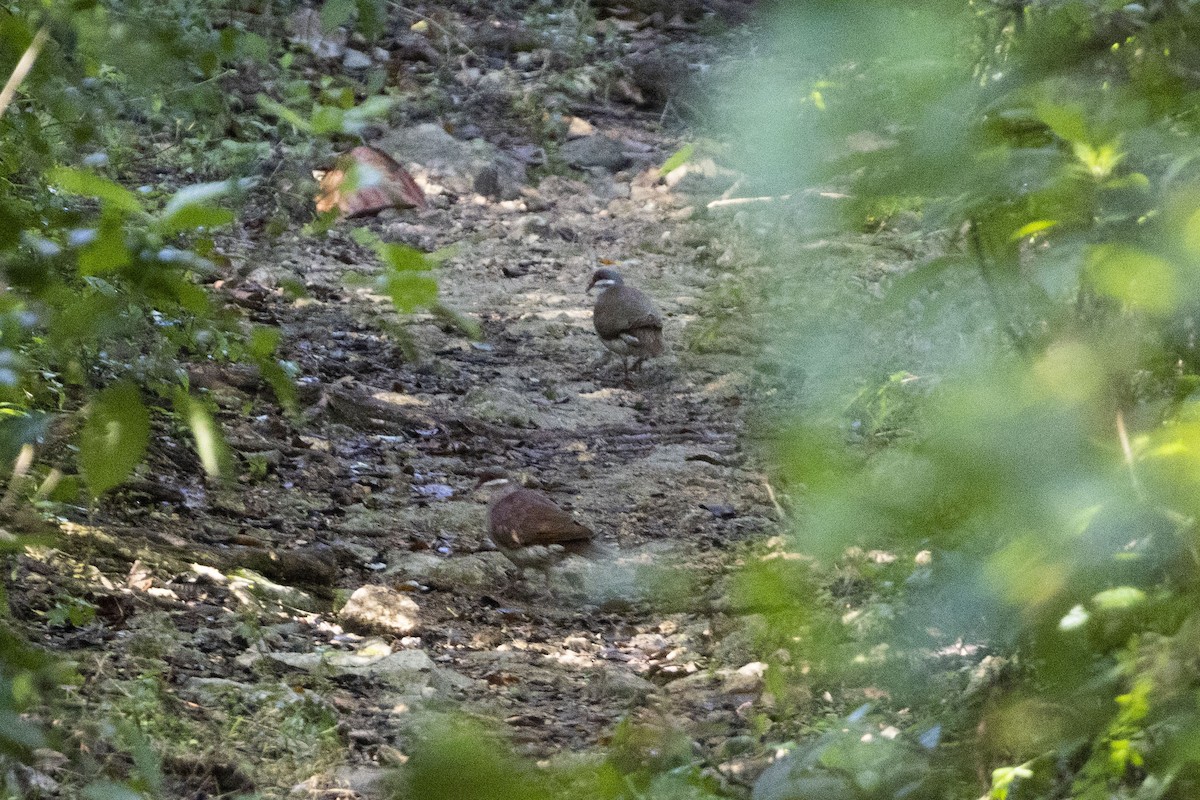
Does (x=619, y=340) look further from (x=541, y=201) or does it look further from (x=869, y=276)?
(x=541, y=201)

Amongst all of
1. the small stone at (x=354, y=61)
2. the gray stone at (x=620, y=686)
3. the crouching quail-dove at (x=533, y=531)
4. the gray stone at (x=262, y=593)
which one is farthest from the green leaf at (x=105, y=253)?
the small stone at (x=354, y=61)

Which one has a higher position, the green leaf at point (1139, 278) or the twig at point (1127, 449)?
the green leaf at point (1139, 278)

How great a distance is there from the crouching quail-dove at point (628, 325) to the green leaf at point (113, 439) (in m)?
4.76

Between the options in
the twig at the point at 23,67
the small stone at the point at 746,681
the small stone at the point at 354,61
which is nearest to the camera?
the twig at the point at 23,67

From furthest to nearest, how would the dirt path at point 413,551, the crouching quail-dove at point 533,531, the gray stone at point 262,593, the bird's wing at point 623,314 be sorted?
1. the bird's wing at point 623,314
2. the crouching quail-dove at point 533,531
3. the gray stone at point 262,593
4. the dirt path at point 413,551

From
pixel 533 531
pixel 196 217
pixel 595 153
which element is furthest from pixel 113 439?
pixel 595 153

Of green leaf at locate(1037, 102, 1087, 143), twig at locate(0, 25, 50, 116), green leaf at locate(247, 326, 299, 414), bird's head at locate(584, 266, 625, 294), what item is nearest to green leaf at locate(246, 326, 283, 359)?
green leaf at locate(247, 326, 299, 414)

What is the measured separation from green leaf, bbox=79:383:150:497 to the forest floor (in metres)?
0.24

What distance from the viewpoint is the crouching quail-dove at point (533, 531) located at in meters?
3.70

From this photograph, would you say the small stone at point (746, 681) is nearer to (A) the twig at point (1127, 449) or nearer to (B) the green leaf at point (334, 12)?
(B) the green leaf at point (334, 12)

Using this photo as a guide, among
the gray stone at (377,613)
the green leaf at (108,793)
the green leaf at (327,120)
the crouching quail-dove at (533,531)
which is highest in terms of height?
the crouching quail-dove at (533,531)

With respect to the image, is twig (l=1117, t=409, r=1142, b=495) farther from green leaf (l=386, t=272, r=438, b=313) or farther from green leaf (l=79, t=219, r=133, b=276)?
green leaf (l=79, t=219, r=133, b=276)

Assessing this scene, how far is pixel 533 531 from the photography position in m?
3.69

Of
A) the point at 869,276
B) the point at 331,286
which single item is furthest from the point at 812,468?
the point at 331,286
